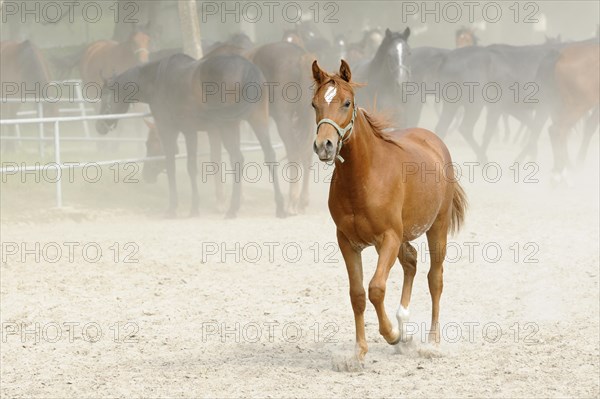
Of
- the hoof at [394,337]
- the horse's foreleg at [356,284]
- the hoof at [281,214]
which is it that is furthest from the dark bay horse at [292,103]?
the hoof at [394,337]

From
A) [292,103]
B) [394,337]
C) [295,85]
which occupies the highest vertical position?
[295,85]

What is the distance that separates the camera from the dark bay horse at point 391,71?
1295 cm

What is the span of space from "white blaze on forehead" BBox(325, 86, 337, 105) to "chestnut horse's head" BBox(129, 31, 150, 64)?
14739 mm

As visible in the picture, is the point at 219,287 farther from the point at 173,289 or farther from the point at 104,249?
the point at 104,249

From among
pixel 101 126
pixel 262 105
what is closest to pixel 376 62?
pixel 262 105

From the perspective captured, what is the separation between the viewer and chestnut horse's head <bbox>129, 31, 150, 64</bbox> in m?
18.9

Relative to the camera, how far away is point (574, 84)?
15.5m

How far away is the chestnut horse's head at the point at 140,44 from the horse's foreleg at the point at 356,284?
1400 cm

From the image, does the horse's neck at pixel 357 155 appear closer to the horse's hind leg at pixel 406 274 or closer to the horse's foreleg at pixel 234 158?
the horse's hind leg at pixel 406 274

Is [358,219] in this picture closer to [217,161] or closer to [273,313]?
[273,313]

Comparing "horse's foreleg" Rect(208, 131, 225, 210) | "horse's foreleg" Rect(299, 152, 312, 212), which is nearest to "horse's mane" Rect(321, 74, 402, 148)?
"horse's foreleg" Rect(299, 152, 312, 212)

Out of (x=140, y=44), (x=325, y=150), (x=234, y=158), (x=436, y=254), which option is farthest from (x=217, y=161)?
(x=325, y=150)

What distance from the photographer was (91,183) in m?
15.3

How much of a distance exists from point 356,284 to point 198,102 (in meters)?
8.22
